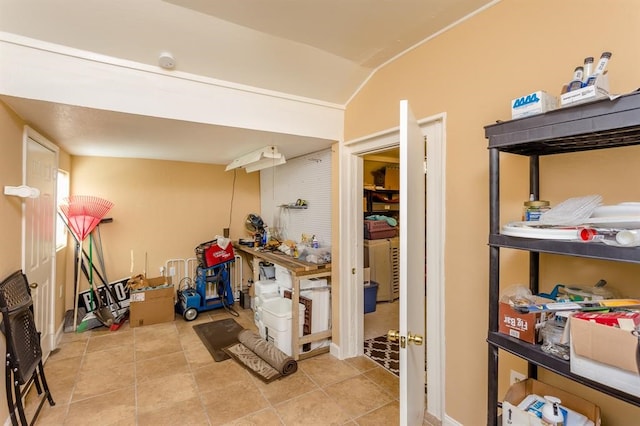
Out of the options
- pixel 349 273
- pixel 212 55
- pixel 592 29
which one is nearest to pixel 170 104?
pixel 212 55

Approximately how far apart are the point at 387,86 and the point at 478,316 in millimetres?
1707

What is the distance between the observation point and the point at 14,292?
1893mm

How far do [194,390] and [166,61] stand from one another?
2.43m

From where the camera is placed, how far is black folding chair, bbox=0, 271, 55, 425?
5.75 ft

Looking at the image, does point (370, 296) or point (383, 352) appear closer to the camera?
point (383, 352)

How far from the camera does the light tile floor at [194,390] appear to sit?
2.07 meters

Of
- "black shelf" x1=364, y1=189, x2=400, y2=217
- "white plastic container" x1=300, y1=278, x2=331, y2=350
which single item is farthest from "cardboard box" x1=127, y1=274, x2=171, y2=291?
"black shelf" x1=364, y1=189, x2=400, y2=217

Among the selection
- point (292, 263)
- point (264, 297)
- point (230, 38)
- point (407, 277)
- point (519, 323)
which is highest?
point (230, 38)

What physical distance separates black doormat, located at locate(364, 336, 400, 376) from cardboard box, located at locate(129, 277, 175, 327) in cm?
248

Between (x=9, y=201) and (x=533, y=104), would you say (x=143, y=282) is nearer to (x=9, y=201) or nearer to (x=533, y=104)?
(x=9, y=201)

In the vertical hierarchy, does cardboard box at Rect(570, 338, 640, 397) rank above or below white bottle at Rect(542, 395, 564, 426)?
above

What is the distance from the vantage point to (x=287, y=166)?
4035 millimetres

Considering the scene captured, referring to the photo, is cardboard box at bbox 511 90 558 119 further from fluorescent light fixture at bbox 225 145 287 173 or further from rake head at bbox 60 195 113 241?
rake head at bbox 60 195 113 241

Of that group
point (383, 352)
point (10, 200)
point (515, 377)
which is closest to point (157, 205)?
point (10, 200)
